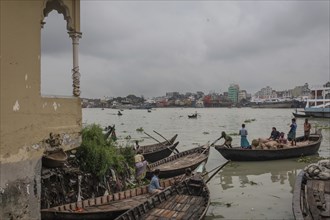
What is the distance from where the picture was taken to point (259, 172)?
17.4 metres

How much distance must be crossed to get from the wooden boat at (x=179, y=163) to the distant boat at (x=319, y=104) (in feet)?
154

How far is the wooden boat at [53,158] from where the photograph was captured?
26.3 feet

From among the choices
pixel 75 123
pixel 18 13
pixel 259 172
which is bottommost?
pixel 259 172

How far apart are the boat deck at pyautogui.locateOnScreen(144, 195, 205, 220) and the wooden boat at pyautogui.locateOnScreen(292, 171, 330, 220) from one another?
2387mm

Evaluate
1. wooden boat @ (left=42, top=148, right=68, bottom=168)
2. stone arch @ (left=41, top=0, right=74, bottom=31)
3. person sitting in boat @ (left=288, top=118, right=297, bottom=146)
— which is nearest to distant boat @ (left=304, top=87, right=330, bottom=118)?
person sitting in boat @ (left=288, top=118, right=297, bottom=146)

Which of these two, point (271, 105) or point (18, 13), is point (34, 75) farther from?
→ point (271, 105)

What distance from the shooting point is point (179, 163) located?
1670cm

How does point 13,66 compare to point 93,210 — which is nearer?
point 13,66

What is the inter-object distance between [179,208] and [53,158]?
358cm

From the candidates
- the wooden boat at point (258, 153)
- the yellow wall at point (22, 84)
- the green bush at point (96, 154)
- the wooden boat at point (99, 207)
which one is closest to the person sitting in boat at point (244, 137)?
the wooden boat at point (258, 153)

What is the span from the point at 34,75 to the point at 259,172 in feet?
41.2

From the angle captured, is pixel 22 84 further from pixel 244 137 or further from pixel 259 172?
pixel 244 137

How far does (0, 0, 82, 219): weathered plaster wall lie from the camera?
694 centimetres

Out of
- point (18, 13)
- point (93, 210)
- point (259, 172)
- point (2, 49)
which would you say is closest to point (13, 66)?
point (2, 49)
